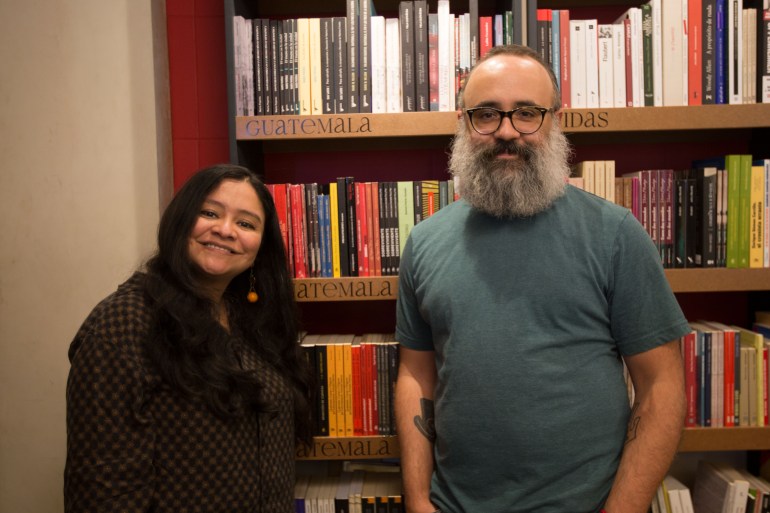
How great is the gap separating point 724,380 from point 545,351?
0.80 meters

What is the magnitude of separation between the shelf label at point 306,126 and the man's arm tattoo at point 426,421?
801 millimetres

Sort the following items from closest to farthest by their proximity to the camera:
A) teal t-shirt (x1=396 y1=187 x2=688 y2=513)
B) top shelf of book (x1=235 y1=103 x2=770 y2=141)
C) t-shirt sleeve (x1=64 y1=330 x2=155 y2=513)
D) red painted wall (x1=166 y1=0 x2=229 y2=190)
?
t-shirt sleeve (x1=64 y1=330 x2=155 y2=513), teal t-shirt (x1=396 y1=187 x2=688 y2=513), top shelf of book (x1=235 y1=103 x2=770 y2=141), red painted wall (x1=166 y1=0 x2=229 y2=190)

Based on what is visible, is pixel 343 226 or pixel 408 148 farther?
pixel 408 148

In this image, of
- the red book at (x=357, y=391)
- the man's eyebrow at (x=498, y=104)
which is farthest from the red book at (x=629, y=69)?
the red book at (x=357, y=391)

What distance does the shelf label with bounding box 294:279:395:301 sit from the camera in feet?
5.40

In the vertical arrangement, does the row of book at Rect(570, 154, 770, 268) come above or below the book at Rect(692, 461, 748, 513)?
above

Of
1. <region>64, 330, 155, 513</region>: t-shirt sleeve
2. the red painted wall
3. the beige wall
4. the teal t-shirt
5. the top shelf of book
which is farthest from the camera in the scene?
the red painted wall

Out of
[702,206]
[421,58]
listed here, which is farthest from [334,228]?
[702,206]

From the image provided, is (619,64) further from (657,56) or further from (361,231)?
(361,231)

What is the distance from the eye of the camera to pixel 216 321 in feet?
4.53

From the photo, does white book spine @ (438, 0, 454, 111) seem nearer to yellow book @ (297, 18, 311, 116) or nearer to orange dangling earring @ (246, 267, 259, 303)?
yellow book @ (297, 18, 311, 116)

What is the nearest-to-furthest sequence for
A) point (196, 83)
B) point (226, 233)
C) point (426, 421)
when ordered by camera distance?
point (226, 233)
point (426, 421)
point (196, 83)

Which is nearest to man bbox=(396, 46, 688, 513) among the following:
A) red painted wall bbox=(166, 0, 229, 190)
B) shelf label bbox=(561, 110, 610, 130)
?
shelf label bbox=(561, 110, 610, 130)

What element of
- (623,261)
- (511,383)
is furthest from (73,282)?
(623,261)
